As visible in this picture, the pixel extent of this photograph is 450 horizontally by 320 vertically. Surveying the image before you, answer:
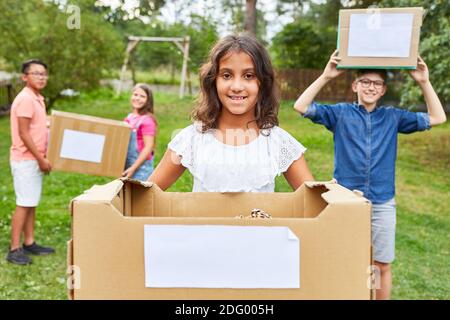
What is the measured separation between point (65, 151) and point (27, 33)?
934cm

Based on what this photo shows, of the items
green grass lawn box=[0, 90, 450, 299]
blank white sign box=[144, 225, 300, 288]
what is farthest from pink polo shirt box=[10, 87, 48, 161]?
blank white sign box=[144, 225, 300, 288]

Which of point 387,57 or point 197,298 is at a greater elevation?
point 387,57

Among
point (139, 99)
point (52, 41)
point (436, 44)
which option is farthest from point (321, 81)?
point (52, 41)

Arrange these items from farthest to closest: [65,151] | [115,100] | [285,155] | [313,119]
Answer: [115,100] < [65,151] < [313,119] < [285,155]

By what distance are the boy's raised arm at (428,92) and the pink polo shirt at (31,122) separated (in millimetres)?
2716

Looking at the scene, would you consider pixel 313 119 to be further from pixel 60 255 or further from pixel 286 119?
pixel 286 119

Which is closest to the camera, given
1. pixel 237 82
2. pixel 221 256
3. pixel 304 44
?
pixel 221 256

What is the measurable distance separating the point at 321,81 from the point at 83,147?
6.52 ft

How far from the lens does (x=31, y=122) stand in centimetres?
431

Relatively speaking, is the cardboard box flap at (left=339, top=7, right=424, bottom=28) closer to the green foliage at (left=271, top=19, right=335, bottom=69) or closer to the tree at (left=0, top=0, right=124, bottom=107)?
the tree at (left=0, top=0, right=124, bottom=107)

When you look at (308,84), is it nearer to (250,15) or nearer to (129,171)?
(250,15)

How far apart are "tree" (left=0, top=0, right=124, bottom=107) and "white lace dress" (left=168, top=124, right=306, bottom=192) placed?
11.0m

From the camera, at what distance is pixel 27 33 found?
1247 centimetres
